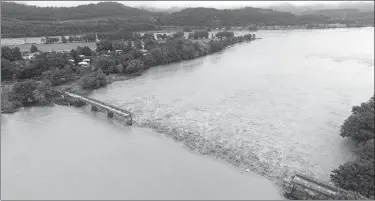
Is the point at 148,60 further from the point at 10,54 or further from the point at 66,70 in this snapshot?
the point at 10,54

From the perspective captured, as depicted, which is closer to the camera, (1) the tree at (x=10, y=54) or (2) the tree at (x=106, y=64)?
(2) the tree at (x=106, y=64)

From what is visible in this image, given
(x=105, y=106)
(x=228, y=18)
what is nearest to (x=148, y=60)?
(x=105, y=106)

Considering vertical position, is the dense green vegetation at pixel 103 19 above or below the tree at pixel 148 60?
above

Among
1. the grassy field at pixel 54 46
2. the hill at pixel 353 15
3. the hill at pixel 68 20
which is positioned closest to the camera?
the grassy field at pixel 54 46

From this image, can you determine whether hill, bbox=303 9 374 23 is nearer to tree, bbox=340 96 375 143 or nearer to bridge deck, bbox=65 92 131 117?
tree, bbox=340 96 375 143

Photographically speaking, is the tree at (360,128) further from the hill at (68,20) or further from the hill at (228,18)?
the hill at (228,18)

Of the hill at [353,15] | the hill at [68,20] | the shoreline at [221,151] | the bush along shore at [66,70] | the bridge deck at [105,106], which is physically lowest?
the shoreline at [221,151]

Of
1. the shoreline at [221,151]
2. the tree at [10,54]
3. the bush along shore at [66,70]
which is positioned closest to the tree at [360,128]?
the shoreline at [221,151]

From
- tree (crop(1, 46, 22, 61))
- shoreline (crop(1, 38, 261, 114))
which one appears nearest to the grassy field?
tree (crop(1, 46, 22, 61))

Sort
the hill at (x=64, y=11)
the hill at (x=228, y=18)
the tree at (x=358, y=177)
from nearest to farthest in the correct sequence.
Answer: the tree at (x=358, y=177) → the hill at (x=64, y=11) → the hill at (x=228, y=18)
